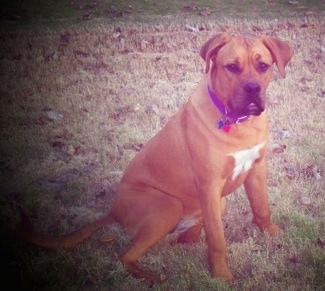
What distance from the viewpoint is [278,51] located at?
3074 mm

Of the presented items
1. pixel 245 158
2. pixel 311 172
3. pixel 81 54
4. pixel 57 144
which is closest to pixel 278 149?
pixel 311 172

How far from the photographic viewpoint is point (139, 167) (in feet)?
11.3

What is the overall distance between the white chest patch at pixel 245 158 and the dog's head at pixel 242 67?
28cm

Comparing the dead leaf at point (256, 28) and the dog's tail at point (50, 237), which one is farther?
the dead leaf at point (256, 28)

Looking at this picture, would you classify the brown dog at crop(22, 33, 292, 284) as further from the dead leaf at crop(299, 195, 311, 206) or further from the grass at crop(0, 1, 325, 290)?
the dead leaf at crop(299, 195, 311, 206)

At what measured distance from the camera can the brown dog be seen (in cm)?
298

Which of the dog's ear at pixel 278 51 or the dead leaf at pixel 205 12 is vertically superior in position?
the dog's ear at pixel 278 51

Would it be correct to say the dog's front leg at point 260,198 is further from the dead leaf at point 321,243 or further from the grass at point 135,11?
the grass at point 135,11

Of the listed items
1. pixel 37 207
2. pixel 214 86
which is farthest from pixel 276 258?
pixel 37 207

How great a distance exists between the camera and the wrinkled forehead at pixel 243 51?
2959 mm

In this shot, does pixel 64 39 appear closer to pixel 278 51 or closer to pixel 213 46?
pixel 213 46

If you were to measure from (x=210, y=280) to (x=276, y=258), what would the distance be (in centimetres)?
56

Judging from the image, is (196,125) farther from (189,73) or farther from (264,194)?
(189,73)

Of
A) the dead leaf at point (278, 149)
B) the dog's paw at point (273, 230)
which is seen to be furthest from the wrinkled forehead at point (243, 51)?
the dead leaf at point (278, 149)
